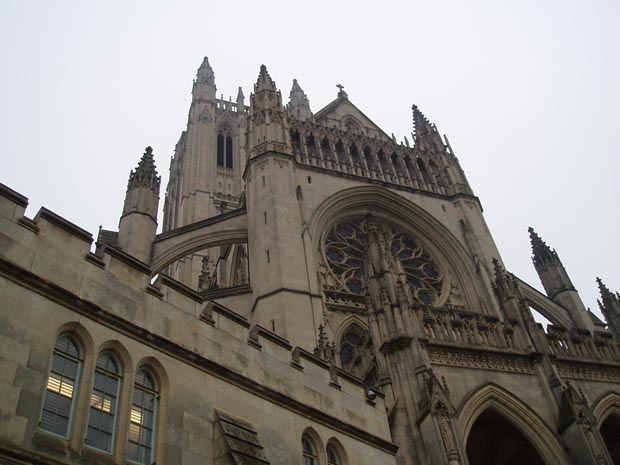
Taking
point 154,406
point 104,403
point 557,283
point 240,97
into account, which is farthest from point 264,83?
point 240,97

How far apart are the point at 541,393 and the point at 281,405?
752cm

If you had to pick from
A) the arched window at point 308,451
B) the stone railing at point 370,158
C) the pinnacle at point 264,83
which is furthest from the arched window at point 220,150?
the arched window at point 308,451

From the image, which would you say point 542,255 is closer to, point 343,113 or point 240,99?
point 343,113

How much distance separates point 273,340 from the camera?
1019 centimetres

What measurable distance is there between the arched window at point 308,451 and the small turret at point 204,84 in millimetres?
45553

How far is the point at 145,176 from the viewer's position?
22281 millimetres

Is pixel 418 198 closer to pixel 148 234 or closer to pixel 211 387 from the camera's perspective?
pixel 148 234

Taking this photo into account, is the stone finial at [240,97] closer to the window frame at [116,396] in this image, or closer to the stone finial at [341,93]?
the stone finial at [341,93]

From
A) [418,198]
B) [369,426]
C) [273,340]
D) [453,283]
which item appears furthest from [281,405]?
[418,198]

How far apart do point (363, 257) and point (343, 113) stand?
→ 12438 mm

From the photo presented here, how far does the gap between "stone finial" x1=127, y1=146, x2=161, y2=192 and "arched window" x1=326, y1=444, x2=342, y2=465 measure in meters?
14.3

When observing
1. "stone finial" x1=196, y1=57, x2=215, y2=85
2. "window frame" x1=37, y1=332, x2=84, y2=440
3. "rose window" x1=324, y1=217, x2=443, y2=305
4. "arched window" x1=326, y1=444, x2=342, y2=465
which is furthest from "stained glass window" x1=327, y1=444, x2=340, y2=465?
"stone finial" x1=196, y1=57, x2=215, y2=85

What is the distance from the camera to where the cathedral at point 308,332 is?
24.0 ft

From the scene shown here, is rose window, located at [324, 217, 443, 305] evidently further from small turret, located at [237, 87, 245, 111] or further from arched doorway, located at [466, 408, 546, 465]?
small turret, located at [237, 87, 245, 111]
